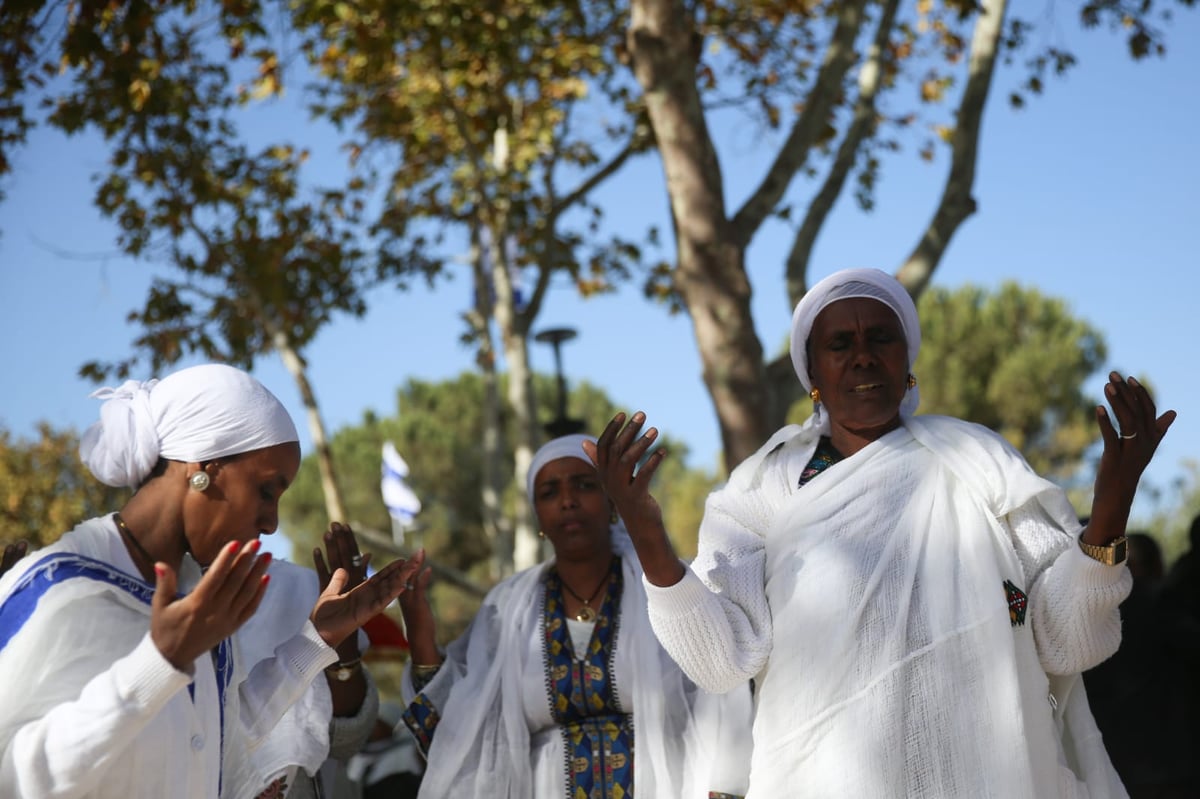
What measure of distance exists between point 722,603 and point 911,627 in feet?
1.52

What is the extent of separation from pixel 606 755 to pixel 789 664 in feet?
5.08

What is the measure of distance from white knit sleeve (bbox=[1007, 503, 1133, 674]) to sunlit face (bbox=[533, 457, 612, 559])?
2000mm

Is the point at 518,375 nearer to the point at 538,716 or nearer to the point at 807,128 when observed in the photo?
the point at 807,128

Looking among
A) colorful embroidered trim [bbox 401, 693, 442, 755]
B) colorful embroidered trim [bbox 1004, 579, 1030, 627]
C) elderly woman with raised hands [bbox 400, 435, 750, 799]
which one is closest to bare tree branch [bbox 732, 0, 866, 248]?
elderly woman with raised hands [bbox 400, 435, 750, 799]

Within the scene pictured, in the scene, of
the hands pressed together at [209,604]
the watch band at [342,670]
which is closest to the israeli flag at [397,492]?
the watch band at [342,670]

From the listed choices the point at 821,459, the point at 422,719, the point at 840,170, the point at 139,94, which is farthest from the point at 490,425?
the point at 821,459

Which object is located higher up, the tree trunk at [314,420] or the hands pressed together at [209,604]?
the tree trunk at [314,420]

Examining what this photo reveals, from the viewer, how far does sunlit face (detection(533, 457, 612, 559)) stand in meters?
5.15

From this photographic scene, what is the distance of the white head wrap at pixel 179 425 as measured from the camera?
3078 mm

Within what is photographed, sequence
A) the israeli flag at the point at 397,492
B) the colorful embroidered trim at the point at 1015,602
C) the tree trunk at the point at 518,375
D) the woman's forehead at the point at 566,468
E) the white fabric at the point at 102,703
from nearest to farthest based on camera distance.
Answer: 1. the white fabric at the point at 102,703
2. the colorful embroidered trim at the point at 1015,602
3. the woman's forehead at the point at 566,468
4. the tree trunk at the point at 518,375
5. the israeli flag at the point at 397,492

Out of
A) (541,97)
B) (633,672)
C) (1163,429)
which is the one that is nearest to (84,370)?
(541,97)

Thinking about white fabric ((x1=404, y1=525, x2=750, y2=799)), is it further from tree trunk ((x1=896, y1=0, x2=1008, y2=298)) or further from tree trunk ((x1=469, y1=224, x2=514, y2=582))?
tree trunk ((x1=469, y1=224, x2=514, y2=582))

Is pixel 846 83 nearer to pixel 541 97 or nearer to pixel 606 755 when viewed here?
pixel 541 97

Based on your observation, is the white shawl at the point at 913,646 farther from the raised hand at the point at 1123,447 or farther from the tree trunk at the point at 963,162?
the tree trunk at the point at 963,162
